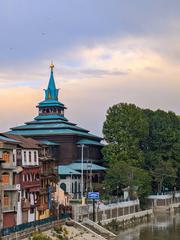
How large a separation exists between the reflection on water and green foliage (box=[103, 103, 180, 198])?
838 centimetres

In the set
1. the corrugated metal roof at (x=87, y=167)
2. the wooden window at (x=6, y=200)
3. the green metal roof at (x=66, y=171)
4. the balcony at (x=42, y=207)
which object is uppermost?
the corrugated metal roof at (x=87, y=167)

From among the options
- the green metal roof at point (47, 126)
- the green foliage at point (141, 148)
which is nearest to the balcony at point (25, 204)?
the green foliage at point (141, 148)

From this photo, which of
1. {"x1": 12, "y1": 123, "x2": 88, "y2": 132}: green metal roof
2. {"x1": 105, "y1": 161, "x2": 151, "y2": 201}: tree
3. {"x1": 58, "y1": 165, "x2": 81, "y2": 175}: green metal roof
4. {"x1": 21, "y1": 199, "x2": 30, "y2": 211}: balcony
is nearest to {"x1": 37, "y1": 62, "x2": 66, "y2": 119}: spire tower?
{"x1": 12, "y1": 123, "x2": 88, "y2": 132}: green metal roof

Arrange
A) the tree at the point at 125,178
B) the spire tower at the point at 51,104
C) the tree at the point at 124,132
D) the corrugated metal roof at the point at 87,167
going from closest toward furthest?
the tree at the point at 125,178, the corrugated metal roof at the point at 87,167, the tree at the point at 124,132, the spire tower at the point at 51,104

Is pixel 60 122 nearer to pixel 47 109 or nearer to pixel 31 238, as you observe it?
pixel 47 109

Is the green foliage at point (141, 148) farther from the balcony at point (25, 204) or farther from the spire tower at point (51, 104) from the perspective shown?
the balcony at point (25, 204)

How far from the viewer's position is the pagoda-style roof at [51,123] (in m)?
126

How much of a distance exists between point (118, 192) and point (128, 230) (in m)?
19.4

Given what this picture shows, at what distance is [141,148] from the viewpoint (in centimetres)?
13512

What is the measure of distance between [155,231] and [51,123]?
4312 cm

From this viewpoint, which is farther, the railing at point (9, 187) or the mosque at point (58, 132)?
the mosque at point (58, 132)

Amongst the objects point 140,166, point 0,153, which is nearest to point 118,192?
point 140,166

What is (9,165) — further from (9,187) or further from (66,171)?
(66,171)

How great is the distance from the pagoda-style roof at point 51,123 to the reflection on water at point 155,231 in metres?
26.7
